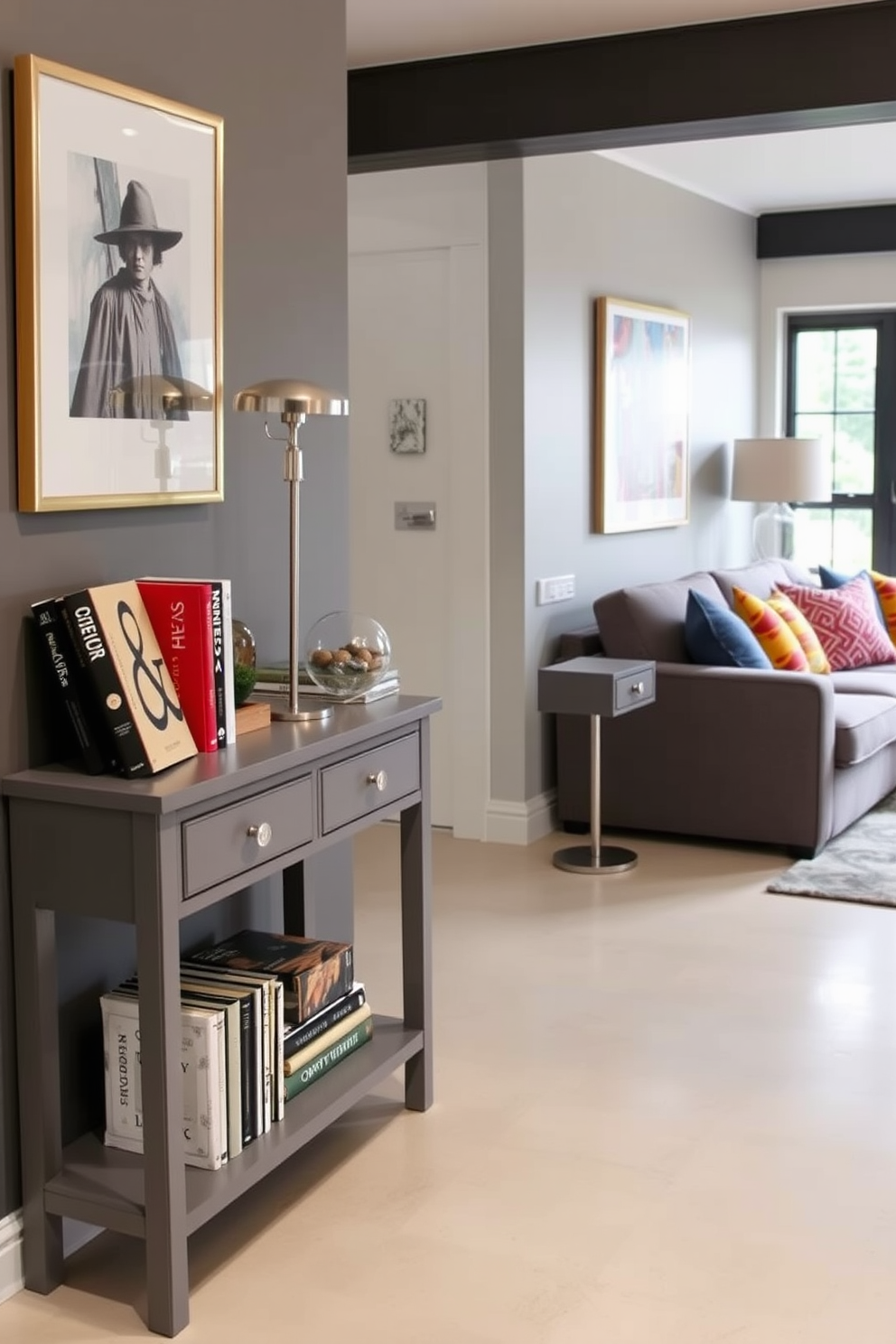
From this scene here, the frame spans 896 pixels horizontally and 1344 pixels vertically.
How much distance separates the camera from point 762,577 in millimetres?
6637

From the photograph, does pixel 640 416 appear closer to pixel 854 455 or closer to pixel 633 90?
pixel 854 455

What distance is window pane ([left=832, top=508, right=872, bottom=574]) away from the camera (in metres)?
8.10

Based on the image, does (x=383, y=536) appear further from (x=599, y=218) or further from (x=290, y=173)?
(x=290, y=173)

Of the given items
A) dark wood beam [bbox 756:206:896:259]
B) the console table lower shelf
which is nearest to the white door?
the console table lower shelf

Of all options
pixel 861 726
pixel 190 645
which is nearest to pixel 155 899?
pixel 190 645

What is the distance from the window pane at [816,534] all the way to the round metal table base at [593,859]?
11.0ft

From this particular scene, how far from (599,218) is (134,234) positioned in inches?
139

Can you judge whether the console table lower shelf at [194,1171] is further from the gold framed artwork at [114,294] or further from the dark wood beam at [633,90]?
the dark wood beam at [633,90]

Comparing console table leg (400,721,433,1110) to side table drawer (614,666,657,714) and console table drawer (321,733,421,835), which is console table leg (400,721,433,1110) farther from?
side table drawer (614,666,657,714)

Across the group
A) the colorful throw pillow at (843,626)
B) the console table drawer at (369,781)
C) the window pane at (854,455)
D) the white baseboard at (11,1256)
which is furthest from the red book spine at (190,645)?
the window pane at (854,455)

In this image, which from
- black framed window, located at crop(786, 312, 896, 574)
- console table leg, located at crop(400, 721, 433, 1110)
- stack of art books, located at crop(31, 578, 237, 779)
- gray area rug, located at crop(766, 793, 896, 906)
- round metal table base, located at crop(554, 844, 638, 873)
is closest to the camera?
stack of art books, located at crop(31, 578, 237, 779)

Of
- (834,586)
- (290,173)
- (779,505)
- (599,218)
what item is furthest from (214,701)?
(779,505)

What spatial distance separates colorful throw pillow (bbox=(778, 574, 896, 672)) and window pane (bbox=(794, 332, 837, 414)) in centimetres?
181

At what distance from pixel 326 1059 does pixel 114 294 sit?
146 centimetres
